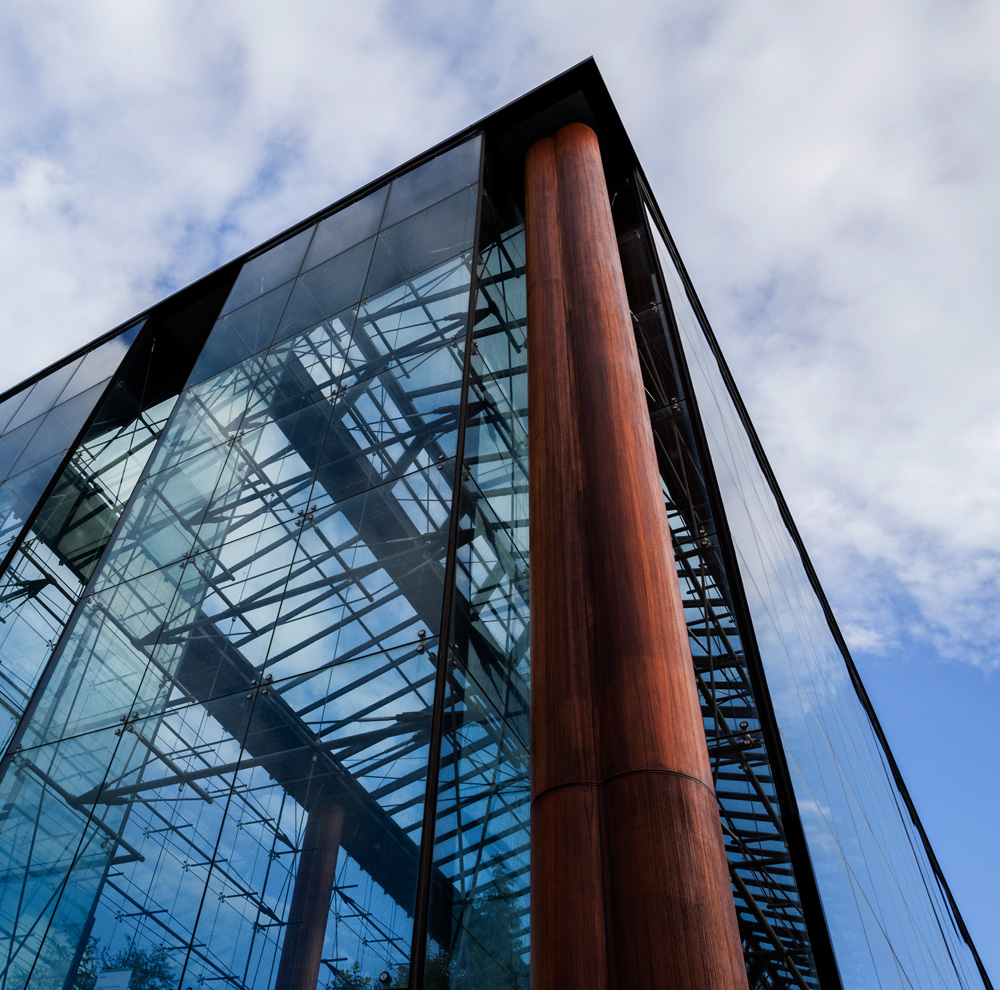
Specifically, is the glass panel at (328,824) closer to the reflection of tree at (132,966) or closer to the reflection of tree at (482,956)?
the reflection of tree at (482,956)

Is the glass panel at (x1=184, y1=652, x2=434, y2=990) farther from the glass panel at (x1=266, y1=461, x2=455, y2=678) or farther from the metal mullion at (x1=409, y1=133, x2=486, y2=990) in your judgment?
the glass panel at (x1=266, y1=461, x2=455, y2=678)

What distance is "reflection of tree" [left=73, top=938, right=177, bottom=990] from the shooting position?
761cm

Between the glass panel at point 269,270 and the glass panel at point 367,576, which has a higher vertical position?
the glass panel at point 269,270

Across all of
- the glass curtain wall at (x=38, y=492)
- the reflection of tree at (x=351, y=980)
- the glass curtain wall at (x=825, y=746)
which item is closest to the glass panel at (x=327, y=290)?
the glass curtain wall at (x=38, y=492)

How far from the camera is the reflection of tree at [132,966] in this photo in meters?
7.61

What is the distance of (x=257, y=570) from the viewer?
10.3 meters

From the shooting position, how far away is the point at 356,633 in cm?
874

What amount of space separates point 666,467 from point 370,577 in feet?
21.7

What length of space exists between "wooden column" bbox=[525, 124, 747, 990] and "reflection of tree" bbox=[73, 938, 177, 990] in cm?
368

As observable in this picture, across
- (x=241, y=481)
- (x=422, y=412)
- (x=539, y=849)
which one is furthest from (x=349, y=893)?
(x=241, y=481)

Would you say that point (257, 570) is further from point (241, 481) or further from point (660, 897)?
point (660, 897)

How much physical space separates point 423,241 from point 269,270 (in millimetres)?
4318

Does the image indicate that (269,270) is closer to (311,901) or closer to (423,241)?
(423,241)

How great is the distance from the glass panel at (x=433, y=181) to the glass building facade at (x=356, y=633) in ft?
0.29
